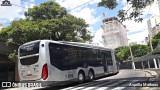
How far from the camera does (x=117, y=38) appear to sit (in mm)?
127250

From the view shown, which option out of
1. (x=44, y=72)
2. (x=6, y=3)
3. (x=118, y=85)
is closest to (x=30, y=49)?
(x=44, y=72)

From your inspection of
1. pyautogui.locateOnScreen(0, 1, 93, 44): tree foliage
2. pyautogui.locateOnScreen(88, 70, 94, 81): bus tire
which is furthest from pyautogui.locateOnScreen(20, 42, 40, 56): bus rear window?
pyautogui.locateOnScreen(0, 1, 93, 44): tree foliage

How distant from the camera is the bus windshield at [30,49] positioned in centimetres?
1493

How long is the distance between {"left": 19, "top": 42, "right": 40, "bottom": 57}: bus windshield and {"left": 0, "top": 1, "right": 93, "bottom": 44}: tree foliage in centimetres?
830

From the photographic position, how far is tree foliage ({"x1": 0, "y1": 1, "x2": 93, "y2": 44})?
2405 centimetres

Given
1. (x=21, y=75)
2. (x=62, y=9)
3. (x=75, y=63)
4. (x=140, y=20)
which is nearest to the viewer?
(x=140, y=20)

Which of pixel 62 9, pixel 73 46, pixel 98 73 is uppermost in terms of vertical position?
pixel 62 9

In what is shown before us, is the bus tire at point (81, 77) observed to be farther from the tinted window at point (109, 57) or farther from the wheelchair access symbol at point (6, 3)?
the wheelchair access symbol at point (6, 3)

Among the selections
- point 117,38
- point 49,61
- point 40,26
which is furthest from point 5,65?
point 117,38

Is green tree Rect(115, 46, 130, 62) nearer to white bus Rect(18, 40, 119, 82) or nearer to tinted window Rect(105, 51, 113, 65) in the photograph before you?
tinted window Rect(105, 51, 113, 65)

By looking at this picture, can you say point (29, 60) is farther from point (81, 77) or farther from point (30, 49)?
point (81, 77)

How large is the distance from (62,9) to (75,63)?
13784 millimetres

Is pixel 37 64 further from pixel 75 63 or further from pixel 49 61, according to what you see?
pixel 75 63

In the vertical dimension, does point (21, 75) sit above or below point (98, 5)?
below
